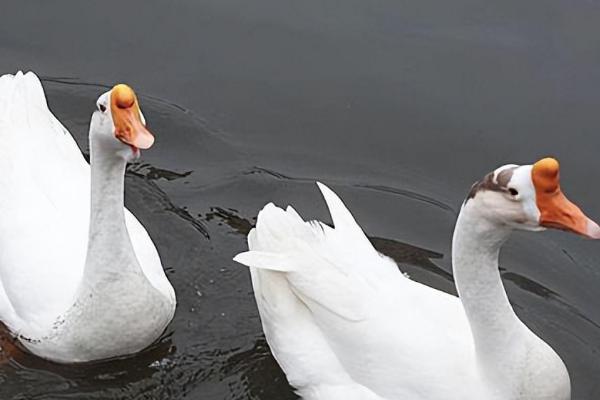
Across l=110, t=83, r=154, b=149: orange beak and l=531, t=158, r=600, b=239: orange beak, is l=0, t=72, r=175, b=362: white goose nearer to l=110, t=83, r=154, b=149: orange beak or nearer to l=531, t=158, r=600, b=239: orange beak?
l=110, t=83, r=154, b=149: orange beak

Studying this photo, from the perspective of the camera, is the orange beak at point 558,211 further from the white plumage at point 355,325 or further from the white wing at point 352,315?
the white wing at point 352,315

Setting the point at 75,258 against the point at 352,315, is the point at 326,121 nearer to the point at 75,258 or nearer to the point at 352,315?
the point at 75,258

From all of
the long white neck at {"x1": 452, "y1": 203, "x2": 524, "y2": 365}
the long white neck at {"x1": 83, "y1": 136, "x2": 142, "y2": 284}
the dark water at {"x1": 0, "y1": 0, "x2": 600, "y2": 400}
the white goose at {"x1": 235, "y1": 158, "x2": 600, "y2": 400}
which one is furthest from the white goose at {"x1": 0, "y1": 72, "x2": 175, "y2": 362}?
the long white neck at {"x1": 452, "y1": 203, "x2": 524, "y2": 365}

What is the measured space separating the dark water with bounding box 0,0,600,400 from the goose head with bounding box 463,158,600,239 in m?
1.62

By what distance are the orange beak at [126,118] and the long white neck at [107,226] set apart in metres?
0.28

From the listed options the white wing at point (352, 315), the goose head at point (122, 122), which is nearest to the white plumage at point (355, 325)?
the white wing at point (352, 315)

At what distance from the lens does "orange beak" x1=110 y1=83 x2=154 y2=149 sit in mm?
4570

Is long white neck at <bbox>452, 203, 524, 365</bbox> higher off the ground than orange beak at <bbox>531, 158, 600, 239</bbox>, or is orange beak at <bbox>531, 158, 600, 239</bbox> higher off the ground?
orange beak at <bbox>531, 158, 600, 239</bbox>

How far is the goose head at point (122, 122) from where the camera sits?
15.0ft

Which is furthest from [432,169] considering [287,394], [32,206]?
[32,206]

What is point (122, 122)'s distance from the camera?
A: 4594 millimetres

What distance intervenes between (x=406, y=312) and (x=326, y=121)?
2.60 meters

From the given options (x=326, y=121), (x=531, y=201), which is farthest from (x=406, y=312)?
(x=326, y=121)

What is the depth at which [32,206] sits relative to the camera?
5562mm
